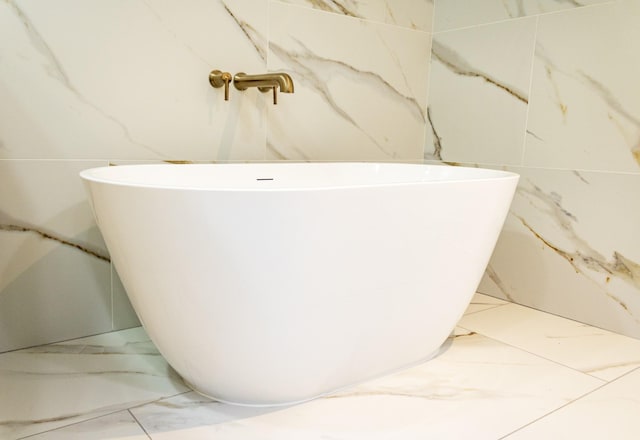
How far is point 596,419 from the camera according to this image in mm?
1125

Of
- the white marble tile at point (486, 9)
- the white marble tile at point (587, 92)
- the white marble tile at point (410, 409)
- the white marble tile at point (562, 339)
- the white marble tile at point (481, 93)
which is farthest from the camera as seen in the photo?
the white marble tile at point (481, 93)

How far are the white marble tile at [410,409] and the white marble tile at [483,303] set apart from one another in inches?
18.2

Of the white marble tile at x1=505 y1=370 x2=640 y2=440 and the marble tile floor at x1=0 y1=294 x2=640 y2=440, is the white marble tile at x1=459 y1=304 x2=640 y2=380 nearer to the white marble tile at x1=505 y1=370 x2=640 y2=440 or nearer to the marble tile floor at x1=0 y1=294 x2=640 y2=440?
the marble tile floor at x1=0 y1=294 x2=640 y2=440

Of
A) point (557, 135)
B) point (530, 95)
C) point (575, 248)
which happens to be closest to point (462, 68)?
point (530, 95)

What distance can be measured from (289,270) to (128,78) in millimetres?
829

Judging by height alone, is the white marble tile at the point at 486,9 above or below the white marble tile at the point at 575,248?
above

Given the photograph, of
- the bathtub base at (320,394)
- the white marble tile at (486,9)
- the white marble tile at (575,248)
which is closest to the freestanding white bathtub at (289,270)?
the bathtub base at (320,394)

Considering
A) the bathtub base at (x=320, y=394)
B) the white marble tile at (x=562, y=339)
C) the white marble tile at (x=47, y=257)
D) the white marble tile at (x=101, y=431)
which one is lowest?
the white marble tile at (x=562, y=339)

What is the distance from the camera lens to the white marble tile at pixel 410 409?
3.38ft

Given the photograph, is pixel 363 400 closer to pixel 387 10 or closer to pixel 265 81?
pixel 265 81

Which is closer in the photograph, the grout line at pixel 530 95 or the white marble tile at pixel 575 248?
the white marble tile at pixel 575 248

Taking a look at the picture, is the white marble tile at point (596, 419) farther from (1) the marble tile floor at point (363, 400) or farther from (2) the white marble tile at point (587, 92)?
(2) the white marble tile at point (587, 92)

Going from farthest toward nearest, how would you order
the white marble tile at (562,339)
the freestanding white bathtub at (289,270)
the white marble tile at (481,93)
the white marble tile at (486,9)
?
the white marble tile at (481,93) → the white marble tile at (486,9) → the white marble tile at (562,339) → the freestanding white bathtub at (289,270)

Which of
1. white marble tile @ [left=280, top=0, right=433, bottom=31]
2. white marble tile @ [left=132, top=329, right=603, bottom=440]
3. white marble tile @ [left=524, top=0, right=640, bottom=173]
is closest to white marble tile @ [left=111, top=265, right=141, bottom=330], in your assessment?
white marble tile @ [left=132, top=329, right=603, bottom=440]
